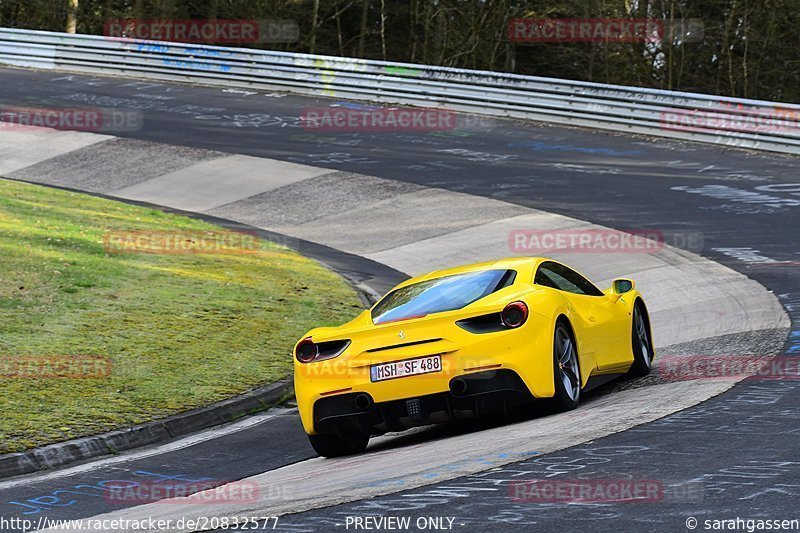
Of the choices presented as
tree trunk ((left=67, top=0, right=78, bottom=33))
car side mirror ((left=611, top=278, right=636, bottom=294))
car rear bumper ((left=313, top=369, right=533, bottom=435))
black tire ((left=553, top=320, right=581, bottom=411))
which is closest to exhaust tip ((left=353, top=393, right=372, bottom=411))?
car rear bumper ((left=313, top=369, right=533, bottom=435))

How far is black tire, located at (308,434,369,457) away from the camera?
8.81m

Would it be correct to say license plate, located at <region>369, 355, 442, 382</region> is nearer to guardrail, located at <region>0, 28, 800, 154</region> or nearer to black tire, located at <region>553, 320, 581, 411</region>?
black tire, located at <region>553, 320, 581, 411</region>

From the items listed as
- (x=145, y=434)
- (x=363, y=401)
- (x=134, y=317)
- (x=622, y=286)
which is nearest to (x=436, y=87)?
(x=134, y=317)

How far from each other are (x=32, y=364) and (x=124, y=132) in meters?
18.4

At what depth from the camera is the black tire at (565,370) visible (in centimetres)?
862

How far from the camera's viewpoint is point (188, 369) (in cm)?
1182

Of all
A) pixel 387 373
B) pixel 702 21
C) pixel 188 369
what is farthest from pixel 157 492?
pixel 702 21

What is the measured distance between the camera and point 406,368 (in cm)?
838

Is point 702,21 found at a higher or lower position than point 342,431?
higher

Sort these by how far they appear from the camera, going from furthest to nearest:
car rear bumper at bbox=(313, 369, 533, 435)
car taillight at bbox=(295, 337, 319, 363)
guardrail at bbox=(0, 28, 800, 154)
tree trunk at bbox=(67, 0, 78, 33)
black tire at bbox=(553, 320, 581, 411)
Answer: tree trunk at bbox=(67, 0, 78, 33) < guardrail at bbox=(0, 28, 800, 154) < car taillight at bbox=(295, 337, 319, 363) < black tire at bbox=(553, 320, 581, 411) < car rear bumper at bbox=(313, 369, 533, 435)

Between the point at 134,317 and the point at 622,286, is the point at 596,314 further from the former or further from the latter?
the point at 134,317

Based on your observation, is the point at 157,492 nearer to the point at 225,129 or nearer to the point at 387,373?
the point at 387,373

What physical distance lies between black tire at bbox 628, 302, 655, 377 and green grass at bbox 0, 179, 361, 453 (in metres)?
3.44

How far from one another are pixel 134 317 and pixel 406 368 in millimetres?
6213
